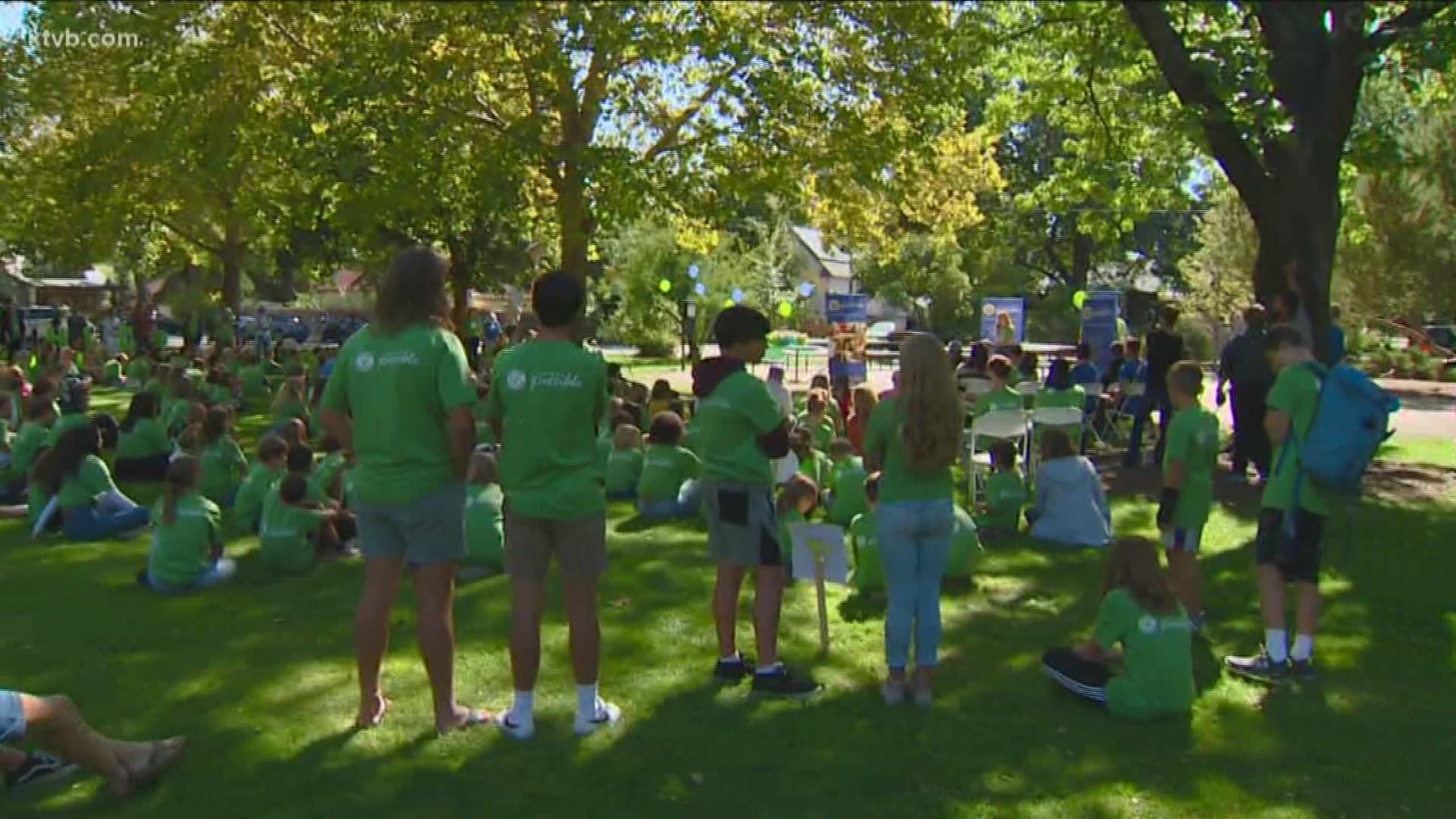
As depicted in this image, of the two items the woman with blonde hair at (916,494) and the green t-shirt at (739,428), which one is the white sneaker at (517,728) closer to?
the green t-shirt at (739,428)

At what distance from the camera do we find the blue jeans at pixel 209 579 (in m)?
6.93

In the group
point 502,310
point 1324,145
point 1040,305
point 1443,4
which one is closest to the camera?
point 1443,4

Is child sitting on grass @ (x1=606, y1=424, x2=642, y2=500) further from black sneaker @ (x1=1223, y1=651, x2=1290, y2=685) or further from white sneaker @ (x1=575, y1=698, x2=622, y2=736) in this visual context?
black sneaker @ (x1=1223, y1=651, x2=1290, y2=685)

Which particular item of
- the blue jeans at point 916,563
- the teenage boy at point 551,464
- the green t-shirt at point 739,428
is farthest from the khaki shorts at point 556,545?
the blue jeans at point 916,563

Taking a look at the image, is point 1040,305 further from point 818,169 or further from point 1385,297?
point 818,169

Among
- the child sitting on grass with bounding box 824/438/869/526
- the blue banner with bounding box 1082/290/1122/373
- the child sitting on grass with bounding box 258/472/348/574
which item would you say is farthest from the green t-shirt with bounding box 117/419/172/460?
the blue banner with bounding box 1082/290/1122/373

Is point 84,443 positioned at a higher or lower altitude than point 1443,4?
lower

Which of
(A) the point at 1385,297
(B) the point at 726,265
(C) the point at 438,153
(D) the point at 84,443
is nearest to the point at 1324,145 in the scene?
(C) the point at 438,153

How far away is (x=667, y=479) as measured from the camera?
912cm

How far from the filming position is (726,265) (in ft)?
114

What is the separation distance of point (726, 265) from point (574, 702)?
30.0 meters

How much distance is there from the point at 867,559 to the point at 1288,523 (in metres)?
2.32

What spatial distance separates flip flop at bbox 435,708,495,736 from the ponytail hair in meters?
2.88

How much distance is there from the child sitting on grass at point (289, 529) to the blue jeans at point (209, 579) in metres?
0.25
